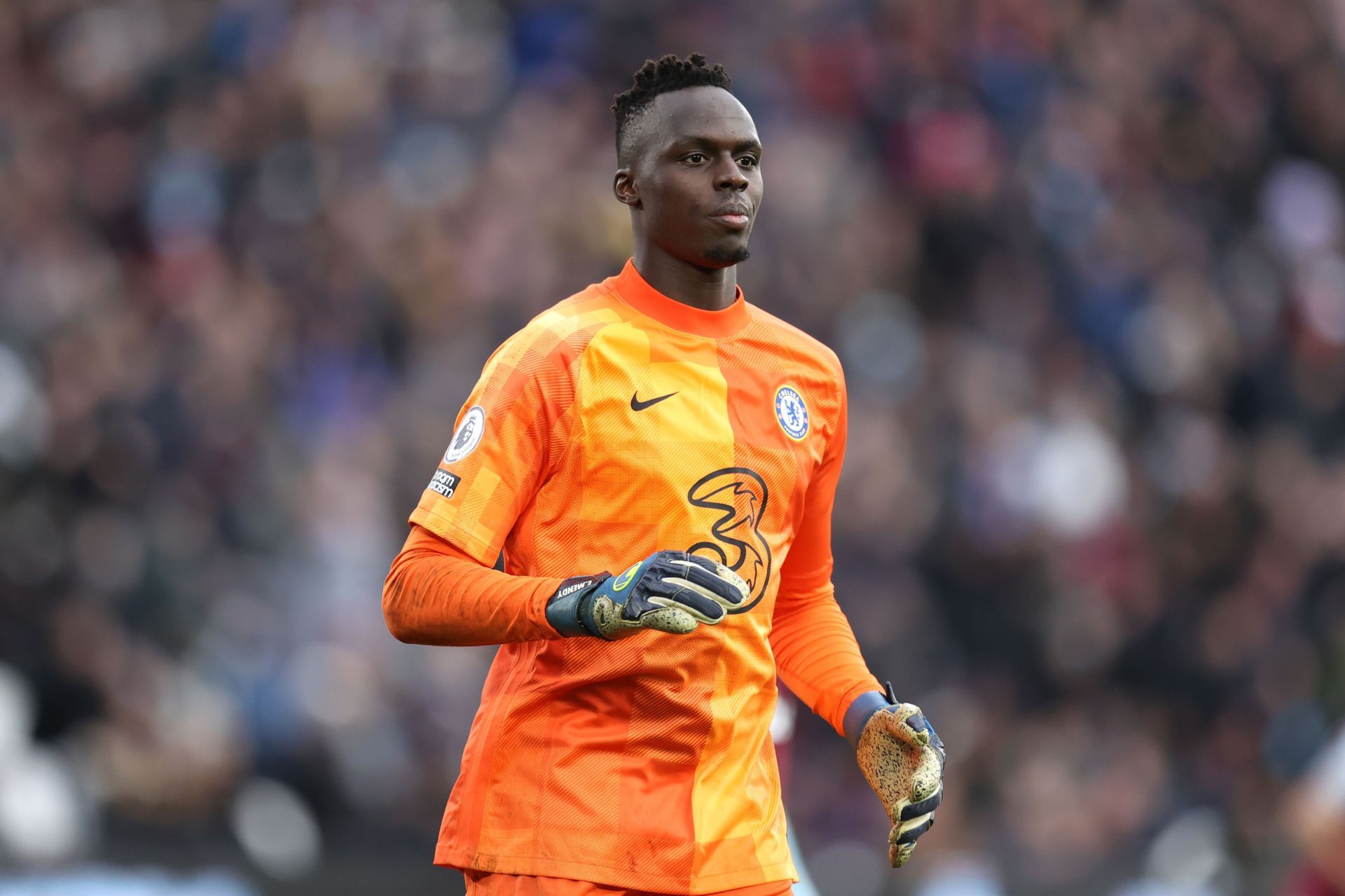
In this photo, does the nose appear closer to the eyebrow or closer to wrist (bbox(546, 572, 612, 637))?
the eyebrow

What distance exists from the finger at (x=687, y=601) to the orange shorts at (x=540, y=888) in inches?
26.8

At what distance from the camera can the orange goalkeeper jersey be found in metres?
3.68

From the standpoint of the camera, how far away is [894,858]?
3.79 m

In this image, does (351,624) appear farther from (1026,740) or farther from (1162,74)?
(1162,74)

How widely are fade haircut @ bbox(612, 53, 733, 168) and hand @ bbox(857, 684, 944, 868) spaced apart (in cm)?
133

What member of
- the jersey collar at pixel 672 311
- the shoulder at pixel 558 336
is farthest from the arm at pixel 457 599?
the jersey collar at pixel 672 311

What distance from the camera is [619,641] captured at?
12.0ft

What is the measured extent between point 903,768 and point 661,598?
2.87 feet

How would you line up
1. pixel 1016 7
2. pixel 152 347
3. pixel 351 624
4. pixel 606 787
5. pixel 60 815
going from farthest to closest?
pixel 1016 7, pixel 152 347, pixel 351 624, pixel 60 815, pixel 606 787

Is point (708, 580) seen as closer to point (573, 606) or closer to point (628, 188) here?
point (573, 606)

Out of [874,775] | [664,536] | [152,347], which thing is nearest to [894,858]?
[874,775]

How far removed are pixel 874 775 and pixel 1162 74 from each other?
9.84 m

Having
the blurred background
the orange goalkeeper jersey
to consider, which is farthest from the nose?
the blurred background

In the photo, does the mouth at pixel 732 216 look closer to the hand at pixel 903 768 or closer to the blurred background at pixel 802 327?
the hand at pixel 903 768
